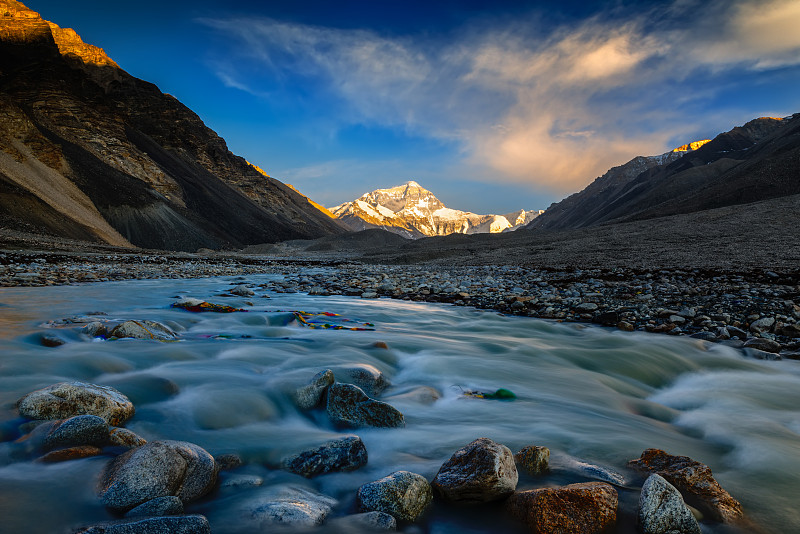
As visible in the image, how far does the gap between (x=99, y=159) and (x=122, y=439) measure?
2474 inches

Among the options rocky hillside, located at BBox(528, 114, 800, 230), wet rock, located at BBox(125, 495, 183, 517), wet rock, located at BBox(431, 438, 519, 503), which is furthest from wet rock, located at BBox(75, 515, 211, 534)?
rocky hillside, located at BBox(528, 114, 800, 230)

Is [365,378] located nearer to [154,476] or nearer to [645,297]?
[154,476]

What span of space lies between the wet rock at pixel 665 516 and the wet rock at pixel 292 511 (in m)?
1.40

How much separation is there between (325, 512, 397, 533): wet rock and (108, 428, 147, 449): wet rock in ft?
4.36

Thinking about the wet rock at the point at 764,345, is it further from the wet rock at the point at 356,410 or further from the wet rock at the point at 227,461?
the wet rock at the point at 227,461

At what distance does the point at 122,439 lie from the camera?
7.54ft

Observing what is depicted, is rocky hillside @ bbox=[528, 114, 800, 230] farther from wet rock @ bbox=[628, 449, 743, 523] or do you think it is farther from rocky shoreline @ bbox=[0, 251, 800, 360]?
wet rock @ bbox=[628, 449, 743, 523]

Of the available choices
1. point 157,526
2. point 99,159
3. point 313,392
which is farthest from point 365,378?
point 99,159

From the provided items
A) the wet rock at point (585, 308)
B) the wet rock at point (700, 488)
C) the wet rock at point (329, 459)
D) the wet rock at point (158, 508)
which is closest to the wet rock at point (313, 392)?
the wet rock at point (329, 459)

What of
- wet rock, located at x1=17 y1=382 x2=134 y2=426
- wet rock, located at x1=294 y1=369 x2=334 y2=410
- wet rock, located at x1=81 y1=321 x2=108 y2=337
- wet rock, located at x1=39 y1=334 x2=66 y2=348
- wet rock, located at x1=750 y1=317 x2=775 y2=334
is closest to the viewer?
wet rock, located at x1=17 y1=382 x2=134 y2=426

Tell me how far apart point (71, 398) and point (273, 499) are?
1.61 meters

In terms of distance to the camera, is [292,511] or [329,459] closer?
[292,511]

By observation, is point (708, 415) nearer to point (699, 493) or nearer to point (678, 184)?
point (699, 493)

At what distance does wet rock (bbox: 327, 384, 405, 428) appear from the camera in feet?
9.80
